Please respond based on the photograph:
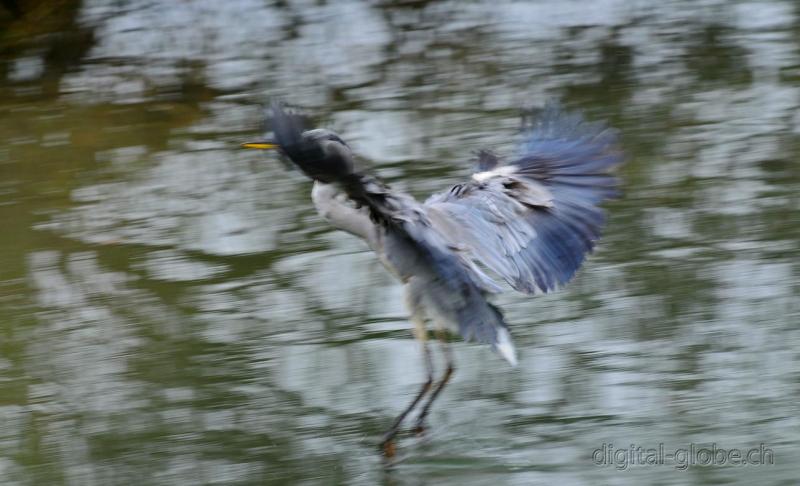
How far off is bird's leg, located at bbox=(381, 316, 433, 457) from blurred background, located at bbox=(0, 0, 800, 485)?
8cm

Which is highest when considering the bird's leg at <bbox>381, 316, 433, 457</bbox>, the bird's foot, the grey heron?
the grey heron

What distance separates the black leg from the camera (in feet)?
17.6

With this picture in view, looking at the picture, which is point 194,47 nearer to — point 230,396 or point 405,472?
point 230,396

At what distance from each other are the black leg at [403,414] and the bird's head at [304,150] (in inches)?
47.0

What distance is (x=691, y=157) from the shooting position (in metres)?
7.84

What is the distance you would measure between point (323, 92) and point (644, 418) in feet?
15.7

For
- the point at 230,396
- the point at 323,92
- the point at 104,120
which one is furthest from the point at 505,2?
the point at 230,396

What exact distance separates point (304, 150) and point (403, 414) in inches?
55.2

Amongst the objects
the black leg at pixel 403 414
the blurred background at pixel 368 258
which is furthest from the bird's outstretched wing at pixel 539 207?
the blurred background at pixel 368 258

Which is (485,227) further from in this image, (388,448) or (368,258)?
(368,258)

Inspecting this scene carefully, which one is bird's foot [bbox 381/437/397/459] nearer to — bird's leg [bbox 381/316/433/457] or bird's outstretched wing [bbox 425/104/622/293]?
bird's leg [bbox 381/316/433/457]

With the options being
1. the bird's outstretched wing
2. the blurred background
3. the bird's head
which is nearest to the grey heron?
the bird's outstretched wing

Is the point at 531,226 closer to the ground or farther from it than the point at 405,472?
farther from it

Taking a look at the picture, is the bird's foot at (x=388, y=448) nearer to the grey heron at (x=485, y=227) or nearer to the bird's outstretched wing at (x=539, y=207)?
the grey heron at (x=485, y=227)
